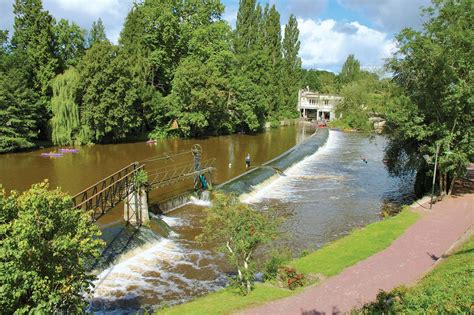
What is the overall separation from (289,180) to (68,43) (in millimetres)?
35729

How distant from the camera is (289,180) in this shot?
37.0 metres

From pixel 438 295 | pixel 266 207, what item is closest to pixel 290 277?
pixel 438 295

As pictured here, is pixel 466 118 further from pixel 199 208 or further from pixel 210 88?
pixel 210 88

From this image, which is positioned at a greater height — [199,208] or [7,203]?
[7,203]

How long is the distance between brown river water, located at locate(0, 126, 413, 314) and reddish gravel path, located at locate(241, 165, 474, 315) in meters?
4.50

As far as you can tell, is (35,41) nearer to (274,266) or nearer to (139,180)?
(139,180)

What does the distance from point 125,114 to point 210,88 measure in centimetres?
1306

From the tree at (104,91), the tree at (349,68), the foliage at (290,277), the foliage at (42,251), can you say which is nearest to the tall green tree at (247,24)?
the tree at (104,91)

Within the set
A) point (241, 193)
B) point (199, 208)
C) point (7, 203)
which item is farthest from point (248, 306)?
point (241, 193)

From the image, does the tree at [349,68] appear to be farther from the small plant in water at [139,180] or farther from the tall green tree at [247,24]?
the small plant in water at [139,180]

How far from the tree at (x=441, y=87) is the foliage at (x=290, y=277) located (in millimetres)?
13711

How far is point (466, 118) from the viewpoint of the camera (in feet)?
79.0

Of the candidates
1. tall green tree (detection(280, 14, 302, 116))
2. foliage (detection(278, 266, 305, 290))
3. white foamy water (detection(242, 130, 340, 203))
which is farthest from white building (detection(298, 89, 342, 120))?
foliage (detection(278, 266, 305, 290))

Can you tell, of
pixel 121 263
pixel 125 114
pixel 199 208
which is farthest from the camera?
pixel 125 114
